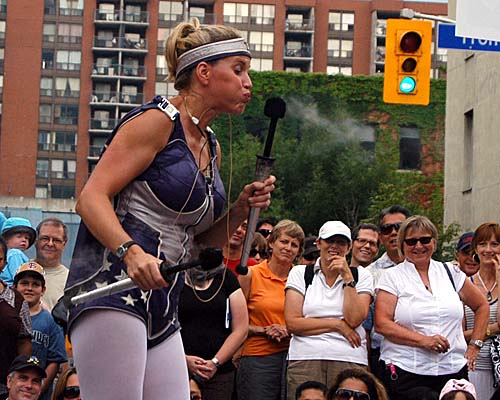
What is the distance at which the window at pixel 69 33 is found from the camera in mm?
100375

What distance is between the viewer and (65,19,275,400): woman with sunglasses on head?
3943 millimetres

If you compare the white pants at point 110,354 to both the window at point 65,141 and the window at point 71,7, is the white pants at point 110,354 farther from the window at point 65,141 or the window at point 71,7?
the window at point 71,7

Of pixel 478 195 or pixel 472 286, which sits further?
pixel 478 195

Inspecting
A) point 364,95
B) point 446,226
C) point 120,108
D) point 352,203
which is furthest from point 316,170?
point 120,108

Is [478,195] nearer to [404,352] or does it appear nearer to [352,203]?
[404,352]

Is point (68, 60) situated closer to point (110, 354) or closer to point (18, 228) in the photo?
point (18, 228)

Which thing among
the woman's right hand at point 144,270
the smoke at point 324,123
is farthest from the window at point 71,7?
the woman's right hand at point 144,270

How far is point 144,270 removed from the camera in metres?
3.77

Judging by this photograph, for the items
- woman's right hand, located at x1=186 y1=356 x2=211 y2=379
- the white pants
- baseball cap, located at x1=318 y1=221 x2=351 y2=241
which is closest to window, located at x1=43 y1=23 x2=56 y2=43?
baseball cap, located at x1=318 y1=221 x2=351 y2=241

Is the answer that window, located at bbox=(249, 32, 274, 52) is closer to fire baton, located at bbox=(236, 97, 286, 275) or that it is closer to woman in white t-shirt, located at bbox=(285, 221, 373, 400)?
woman in white t-shirt, located at bbox=(285, 221, 373, 400)

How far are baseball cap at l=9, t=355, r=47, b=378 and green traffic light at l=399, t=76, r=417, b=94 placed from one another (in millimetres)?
8266

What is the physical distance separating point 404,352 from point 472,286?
0.81m

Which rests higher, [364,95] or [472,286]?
[364,95]

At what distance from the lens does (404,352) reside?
26.4 feet
